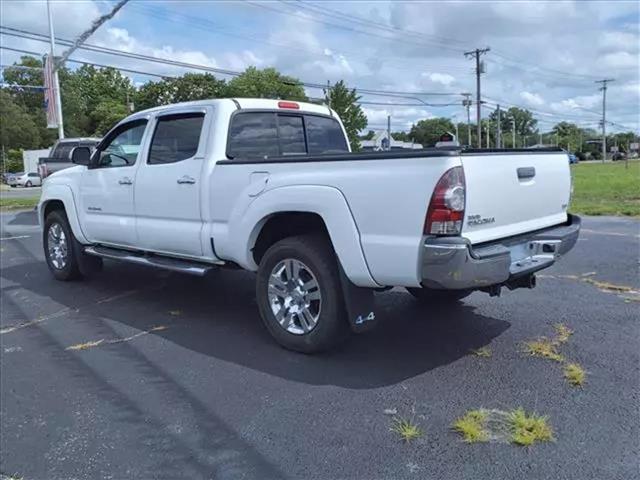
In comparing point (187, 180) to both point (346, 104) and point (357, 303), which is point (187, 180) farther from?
point (346, 104)

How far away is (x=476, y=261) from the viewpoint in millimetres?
3684

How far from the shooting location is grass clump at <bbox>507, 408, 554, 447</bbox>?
3.09m

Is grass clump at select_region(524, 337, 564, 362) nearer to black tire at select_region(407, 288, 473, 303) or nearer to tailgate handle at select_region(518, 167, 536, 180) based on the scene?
black tire at select_region(407, 288, 473, 303)

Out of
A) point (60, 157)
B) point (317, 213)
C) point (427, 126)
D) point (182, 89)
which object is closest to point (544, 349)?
point (317, 213)

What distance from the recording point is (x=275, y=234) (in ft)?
15.8

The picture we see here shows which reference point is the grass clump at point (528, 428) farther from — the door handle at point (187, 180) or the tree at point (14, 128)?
the tree at point (14, 128)

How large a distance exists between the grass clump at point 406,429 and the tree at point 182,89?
61726 mm

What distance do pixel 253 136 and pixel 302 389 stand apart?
8.36 ft

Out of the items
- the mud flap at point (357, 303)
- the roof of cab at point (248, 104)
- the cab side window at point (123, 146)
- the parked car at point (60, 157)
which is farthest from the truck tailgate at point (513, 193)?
the parked car at point (60, 157)

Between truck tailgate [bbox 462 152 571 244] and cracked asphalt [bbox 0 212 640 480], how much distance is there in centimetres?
97

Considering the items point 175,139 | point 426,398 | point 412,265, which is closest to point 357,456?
point 426,398

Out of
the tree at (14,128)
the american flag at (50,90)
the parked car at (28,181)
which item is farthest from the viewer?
the tree at (14,128)

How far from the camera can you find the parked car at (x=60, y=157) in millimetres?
14688

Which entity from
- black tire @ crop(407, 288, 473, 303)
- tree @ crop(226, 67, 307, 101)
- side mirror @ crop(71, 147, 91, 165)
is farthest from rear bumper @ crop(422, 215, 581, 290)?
tree @ crop(226, 67, 307, 101)
